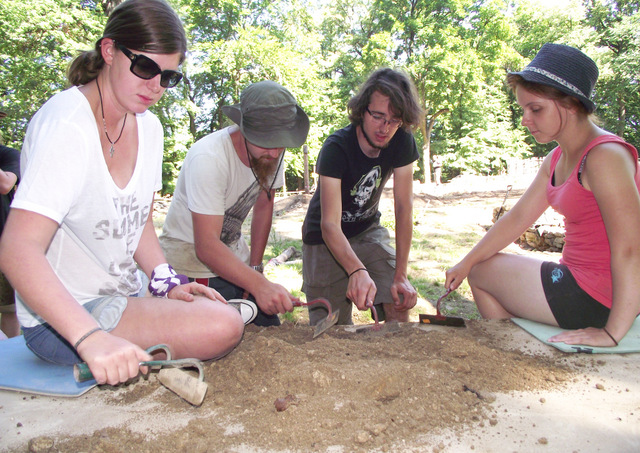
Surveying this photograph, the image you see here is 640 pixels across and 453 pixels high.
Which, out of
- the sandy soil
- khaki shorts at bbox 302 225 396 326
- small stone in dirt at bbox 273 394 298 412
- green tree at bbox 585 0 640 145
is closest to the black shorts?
the sandy soil

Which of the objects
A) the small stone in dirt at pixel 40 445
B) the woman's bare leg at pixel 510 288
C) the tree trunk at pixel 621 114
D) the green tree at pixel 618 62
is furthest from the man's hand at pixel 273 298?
the tree trunk at pixel 621 114

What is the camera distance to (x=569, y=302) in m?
2.37

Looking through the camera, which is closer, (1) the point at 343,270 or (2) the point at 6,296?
(2) the point at 6,296

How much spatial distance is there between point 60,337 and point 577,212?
2.39 m

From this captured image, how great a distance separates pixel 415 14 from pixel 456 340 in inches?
1001

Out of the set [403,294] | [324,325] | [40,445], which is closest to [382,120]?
[403,294]

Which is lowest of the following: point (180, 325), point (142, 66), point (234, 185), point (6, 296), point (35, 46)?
point (6, 296)

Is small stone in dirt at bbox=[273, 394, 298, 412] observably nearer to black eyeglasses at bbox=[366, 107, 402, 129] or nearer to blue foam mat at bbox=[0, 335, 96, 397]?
blue foam mat at bbox=[0, 335, 96, 397]

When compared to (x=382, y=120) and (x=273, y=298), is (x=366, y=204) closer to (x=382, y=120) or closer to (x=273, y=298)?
(x=382, y=120)

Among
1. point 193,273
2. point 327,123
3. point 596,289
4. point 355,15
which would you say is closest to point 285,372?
point 193,273

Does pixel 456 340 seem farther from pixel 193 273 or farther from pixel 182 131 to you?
pixel 182 131

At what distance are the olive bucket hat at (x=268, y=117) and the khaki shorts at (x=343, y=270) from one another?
102 centimetres

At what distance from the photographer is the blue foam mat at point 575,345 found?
2.13 metres

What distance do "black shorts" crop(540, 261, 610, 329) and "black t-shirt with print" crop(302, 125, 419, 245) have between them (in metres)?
1.15
